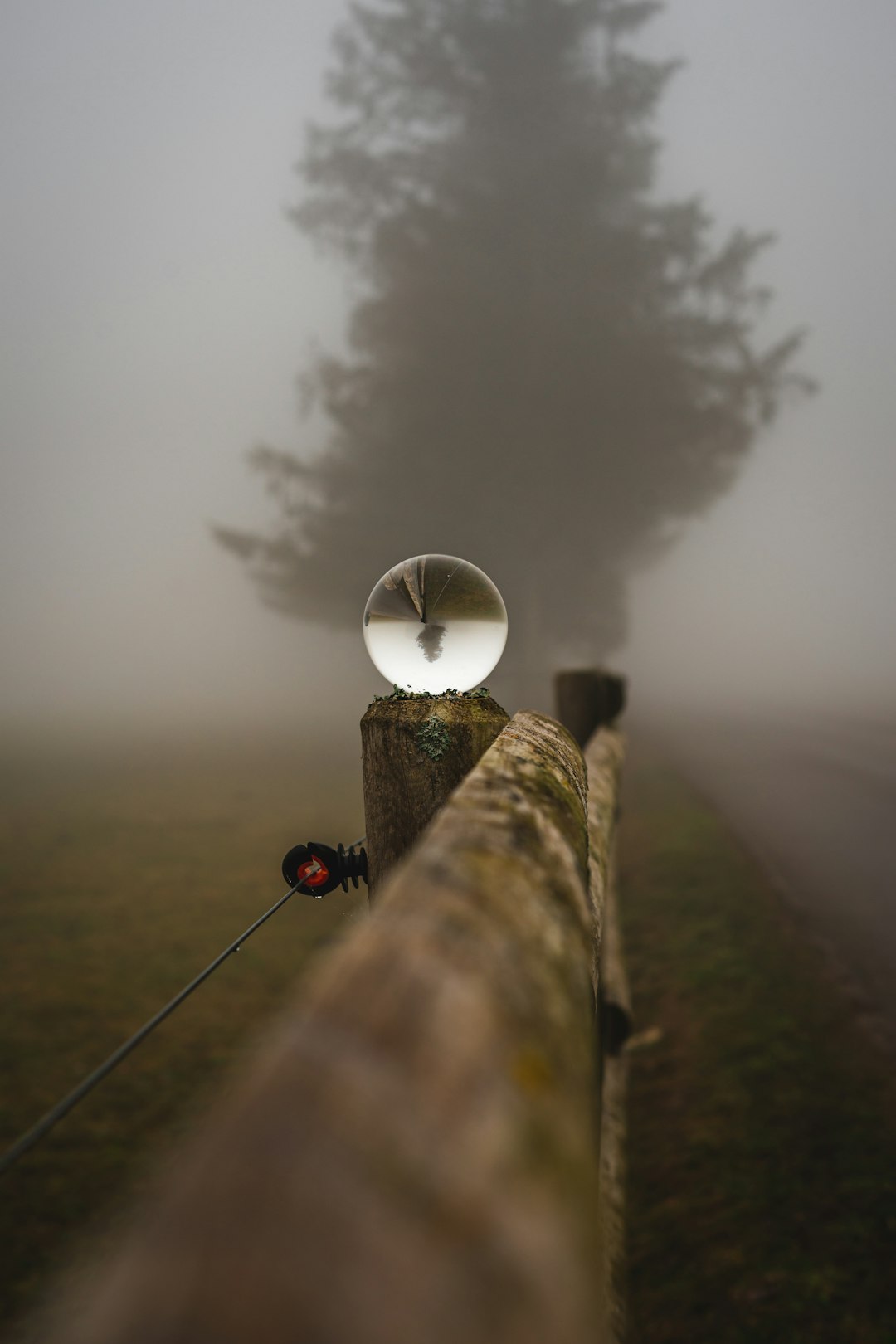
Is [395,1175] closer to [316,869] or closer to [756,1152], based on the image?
[316,869]

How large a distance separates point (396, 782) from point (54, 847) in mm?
20172

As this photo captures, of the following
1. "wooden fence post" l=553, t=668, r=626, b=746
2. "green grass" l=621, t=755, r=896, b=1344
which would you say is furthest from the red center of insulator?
"wooden fence post" l=553, t=668, r=626, b=746

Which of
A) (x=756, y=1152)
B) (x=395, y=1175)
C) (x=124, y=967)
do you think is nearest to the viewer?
(x=395, y=1175)

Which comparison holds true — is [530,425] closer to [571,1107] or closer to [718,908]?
[718,908]

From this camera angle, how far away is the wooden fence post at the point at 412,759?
5.25 ft

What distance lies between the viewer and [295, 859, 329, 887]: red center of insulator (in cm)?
185

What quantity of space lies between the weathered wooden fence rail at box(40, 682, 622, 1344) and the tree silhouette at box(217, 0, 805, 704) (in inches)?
742

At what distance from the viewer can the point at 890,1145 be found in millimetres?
3943

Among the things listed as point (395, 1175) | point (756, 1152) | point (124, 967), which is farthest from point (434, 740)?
point (124, 967)

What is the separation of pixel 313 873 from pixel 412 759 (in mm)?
529

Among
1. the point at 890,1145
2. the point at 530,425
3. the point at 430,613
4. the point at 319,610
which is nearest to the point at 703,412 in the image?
the point at 530,425

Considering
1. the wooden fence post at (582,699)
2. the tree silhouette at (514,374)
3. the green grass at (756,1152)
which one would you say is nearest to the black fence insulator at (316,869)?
the green grass at (756,1152)

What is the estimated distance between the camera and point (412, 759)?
1616mm

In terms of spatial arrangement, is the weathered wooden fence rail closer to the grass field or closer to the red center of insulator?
the red center of insulator
